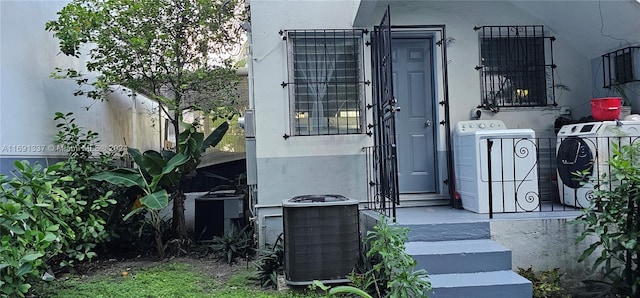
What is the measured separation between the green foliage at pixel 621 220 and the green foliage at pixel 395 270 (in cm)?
167

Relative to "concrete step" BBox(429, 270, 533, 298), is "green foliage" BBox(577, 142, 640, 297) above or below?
above

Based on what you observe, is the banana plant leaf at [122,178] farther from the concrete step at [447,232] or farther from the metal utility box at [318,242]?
the concrete step at [447,232]

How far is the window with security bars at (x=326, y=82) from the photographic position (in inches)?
218

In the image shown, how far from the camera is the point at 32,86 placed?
5598 mm

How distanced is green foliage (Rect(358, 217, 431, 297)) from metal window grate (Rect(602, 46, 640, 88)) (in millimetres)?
3831

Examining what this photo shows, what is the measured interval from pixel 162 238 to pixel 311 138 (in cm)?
271

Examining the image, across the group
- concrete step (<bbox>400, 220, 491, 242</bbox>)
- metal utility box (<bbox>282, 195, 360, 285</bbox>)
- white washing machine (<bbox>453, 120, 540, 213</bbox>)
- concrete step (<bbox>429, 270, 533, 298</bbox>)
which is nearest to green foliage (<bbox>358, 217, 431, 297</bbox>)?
concrete step (<bbox>429, 270, 533, 298</bbox>)

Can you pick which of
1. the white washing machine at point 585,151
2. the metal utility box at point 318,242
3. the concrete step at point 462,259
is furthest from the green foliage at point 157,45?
the white washing machine at point 585,151

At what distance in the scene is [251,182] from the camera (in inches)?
241

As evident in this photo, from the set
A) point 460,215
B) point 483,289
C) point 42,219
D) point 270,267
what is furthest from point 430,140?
point 42,219

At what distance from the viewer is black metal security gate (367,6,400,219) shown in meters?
4.34

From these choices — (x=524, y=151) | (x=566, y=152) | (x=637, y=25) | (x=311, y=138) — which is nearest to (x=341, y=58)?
(x=311, y=138)

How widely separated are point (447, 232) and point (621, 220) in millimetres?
1475

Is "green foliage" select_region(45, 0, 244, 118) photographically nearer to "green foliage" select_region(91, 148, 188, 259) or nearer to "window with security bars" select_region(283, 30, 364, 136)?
"green foliage" select_region(91, 148, 188, 259)
